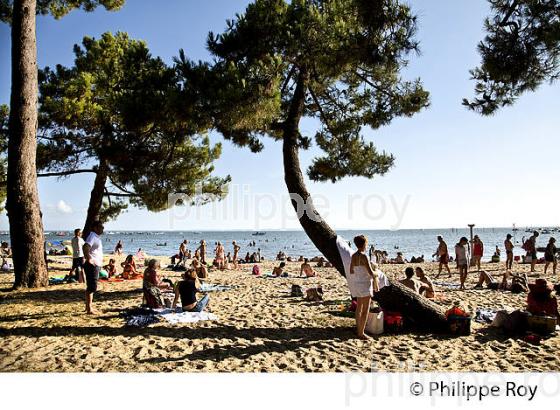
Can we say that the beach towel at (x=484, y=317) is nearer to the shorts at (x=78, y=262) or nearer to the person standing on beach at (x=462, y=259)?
the person standing on beach at (x=462, y=259)

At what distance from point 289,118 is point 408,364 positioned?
4.88 m

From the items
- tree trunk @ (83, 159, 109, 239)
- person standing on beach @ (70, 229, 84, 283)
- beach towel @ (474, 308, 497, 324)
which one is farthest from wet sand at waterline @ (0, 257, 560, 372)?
tree trunk @ (83, 159, 109, 239)

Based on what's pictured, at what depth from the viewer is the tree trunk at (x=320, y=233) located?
19.7ft

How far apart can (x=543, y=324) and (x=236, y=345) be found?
14.9ft

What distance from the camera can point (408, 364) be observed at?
4.50 m

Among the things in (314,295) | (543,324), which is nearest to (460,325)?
(543,324)

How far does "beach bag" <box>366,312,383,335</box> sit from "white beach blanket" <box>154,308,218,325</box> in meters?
2.59

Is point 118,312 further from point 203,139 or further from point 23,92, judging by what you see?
point 203,139

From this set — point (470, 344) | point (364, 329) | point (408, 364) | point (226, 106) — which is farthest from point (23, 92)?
point (470, 344)

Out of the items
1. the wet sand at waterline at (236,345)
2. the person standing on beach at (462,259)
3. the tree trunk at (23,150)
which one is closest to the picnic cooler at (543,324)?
the wet sand at waterline at (236,345)

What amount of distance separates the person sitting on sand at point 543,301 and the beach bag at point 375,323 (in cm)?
242

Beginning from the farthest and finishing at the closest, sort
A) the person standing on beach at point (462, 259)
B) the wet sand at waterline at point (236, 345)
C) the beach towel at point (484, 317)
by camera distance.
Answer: the person standing on beach at point (462, 259) → the beach towel at point (484, 317) → the wet sand at waterline at point (236, 345)

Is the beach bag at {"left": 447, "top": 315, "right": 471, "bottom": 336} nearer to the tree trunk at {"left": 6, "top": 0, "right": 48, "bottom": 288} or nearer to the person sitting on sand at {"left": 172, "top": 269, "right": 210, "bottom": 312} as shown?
the person sitting on sand at {"left": 172, "top": 269, "right": 210, "bottom": 312}
